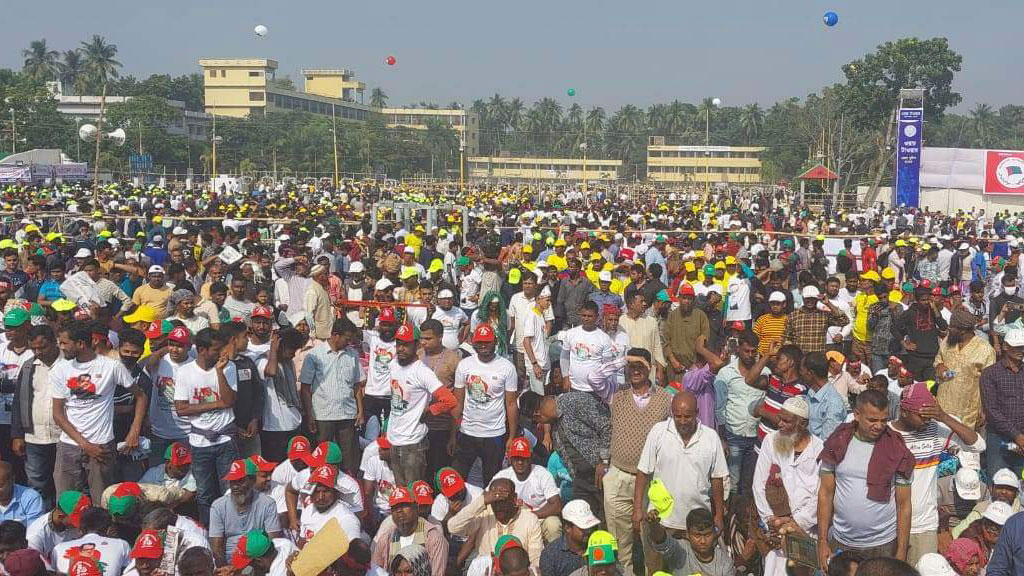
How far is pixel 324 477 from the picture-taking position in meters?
5.86

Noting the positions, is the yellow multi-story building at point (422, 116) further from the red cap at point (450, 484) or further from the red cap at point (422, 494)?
the red cap at point (422, 494)

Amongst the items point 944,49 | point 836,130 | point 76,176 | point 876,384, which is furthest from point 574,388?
point 836,130

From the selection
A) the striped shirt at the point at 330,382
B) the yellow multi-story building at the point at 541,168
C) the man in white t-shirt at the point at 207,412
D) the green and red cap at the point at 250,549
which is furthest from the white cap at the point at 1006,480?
the yellow multi-story building at the point at 541,168

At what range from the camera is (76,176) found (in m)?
40.6

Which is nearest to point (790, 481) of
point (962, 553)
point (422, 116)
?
point (962, 553)

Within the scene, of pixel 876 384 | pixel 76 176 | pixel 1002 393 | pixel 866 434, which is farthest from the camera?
pixel 76 176

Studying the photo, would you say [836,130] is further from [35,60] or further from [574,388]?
[35,60]

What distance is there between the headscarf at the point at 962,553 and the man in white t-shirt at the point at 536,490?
7.15ft

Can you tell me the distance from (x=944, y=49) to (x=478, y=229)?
5311 cm

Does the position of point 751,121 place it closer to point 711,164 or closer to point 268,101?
point 711,164

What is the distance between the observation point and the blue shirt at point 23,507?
19.8ft

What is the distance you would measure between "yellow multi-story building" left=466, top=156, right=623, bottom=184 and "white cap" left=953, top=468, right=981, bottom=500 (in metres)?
95.4

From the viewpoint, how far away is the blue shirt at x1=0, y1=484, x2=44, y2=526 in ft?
19.8

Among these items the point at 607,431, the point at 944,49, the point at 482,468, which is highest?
the point at 944,49
